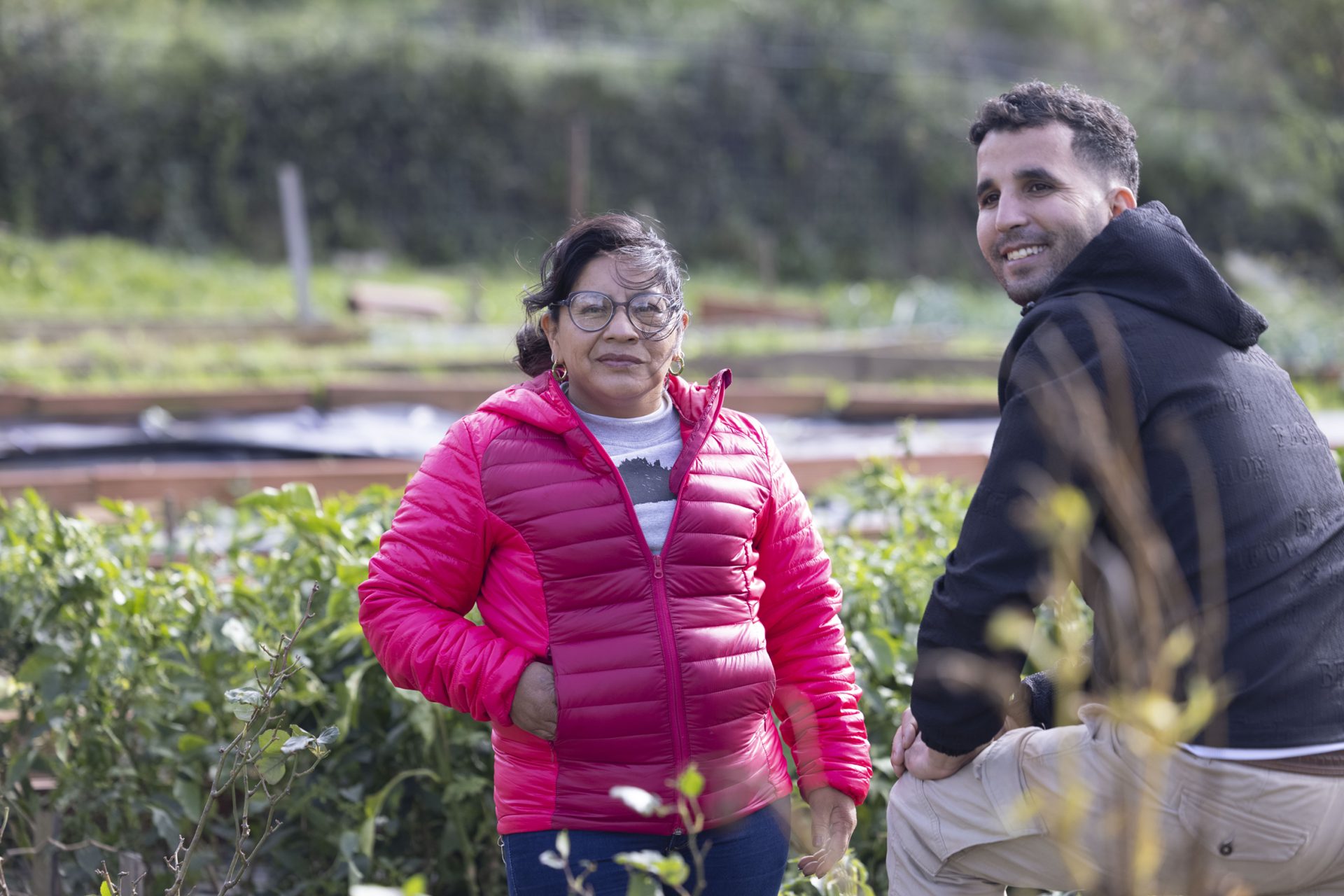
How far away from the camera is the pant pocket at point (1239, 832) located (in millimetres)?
1761

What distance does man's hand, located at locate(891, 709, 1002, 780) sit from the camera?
2.02 m

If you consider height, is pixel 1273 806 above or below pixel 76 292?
below

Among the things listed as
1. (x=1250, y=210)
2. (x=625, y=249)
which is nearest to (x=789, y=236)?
(x=1250, y=210)

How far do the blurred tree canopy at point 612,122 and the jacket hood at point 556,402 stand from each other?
1928 cm

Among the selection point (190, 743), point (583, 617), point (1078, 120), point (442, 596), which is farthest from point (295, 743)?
point (1078, 120)

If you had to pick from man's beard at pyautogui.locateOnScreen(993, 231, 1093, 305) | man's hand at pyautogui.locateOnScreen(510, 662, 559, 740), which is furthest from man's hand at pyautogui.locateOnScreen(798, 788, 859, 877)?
man's beard at pyautogui.locateOnScreen(993, 231, 1093, 305)

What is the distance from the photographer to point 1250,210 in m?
26.8

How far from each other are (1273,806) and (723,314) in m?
14.6

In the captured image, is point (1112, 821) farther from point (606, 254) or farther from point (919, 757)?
point (606, 254)

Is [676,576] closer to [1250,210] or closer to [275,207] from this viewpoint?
[275,207]

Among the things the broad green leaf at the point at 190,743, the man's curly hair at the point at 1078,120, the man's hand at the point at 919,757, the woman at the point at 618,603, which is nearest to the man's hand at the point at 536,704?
the woman at the point at 618,603

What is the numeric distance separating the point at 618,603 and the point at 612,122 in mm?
24211

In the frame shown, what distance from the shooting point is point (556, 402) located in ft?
7.23

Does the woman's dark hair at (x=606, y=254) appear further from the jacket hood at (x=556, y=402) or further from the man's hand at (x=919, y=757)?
the man's hand at (x=919, y=757)
